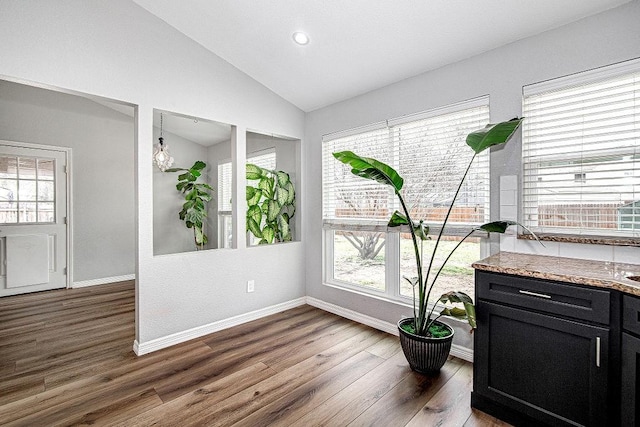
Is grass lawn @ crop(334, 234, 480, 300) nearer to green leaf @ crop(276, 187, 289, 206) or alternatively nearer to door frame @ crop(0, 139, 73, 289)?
green leaf @ crop(276, 187, 289, 206)

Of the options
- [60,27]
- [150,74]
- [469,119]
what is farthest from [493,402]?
[60,27]

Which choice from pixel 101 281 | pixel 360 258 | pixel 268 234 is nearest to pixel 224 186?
pixel 268 234

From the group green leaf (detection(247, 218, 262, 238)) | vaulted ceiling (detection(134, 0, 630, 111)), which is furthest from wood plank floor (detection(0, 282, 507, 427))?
vaulted ceiling (detection(134, 0, 630, 111))

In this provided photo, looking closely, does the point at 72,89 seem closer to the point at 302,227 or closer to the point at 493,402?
the point at 302,227

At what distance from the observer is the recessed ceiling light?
2.68 m

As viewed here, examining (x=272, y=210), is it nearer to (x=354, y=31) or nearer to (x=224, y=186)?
(x=354, y=31)

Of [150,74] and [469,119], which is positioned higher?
[150,74]

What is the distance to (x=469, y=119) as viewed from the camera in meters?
2.60

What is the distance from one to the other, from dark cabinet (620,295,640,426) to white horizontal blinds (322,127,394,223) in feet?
6.23

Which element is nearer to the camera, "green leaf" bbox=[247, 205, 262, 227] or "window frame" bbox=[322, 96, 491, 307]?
"window frame" bbox=[322, 96, 491, 307]

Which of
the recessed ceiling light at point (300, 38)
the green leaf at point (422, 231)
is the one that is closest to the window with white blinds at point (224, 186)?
the recessed ceiling light at point (300, 38)

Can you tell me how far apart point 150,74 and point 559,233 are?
3.56m

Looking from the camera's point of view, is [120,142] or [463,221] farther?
[120,142]

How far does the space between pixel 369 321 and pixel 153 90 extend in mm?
3108
